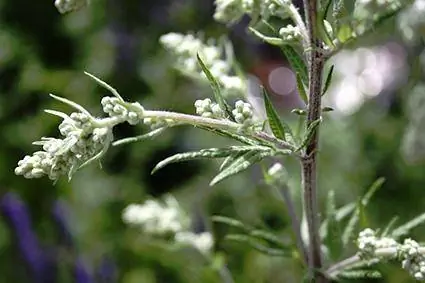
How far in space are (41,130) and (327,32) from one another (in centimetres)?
77

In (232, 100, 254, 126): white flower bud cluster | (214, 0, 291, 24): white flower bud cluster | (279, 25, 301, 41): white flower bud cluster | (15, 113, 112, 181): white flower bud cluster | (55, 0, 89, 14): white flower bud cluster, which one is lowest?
(232, 100, 254, 126): white flower bud cluster

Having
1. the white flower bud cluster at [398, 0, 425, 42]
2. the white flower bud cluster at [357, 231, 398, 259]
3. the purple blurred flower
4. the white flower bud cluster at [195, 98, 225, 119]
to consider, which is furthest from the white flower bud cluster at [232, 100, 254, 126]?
the purple blurred flower

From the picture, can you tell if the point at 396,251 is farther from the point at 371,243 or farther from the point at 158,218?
the point at 158,218

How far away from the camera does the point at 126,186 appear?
44.4 inches

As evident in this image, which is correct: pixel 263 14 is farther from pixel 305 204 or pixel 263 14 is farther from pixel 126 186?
pixel 126 186

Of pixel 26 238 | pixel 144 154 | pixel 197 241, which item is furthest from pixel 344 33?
pixel 144 154

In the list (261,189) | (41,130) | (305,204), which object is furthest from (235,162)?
(41,130)

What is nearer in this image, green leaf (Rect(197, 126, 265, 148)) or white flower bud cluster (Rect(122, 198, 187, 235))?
green leaf (Rect(197, 126, 265, 148))

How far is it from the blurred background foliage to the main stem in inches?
8.7

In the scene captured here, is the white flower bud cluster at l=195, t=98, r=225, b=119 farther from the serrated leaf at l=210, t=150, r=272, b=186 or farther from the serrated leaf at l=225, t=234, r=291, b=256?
the serrated leaf at l=225, t=234, r=291, b=256

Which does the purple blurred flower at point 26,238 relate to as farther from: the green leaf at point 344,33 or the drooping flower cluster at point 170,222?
the green leaf at point 344,33

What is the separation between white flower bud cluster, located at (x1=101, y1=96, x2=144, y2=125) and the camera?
0.41 metres

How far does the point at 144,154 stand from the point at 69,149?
0.79 meters

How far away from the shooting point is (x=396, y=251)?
465 mm
